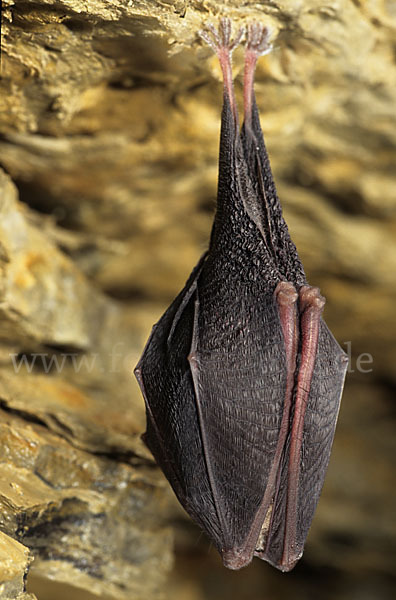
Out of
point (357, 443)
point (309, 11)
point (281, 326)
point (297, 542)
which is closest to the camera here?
point (281, 326)

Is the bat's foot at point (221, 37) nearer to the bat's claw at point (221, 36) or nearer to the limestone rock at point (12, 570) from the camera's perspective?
the bat's claw at point (221, 36)

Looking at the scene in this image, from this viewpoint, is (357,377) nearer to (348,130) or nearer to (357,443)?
(357,443)

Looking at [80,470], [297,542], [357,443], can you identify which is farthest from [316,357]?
[357,443]

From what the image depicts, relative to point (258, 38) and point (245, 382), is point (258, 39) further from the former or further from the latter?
point (245, 382)

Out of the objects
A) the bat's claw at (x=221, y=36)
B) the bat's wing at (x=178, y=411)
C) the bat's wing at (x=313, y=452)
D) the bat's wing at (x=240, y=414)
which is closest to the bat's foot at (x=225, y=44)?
the bat's claw at (x=221, y=36)

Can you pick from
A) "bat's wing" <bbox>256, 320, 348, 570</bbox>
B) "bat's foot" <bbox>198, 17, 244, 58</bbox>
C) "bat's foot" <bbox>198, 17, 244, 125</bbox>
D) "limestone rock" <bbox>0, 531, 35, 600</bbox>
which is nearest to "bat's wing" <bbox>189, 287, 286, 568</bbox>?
"bat's wing" <bbox>256, 320, 348, 570</bbox>

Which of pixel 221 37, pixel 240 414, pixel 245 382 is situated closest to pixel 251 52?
pixel 221 37
